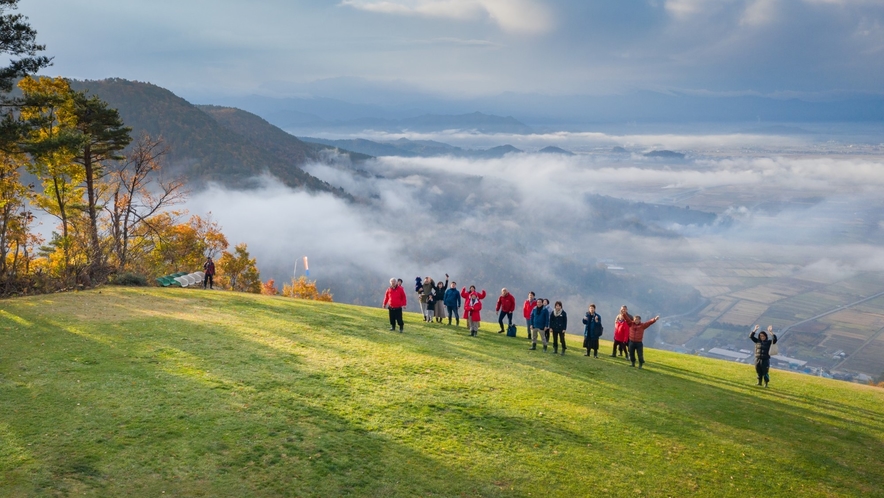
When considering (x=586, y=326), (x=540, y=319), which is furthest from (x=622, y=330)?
(x=540, y=319)

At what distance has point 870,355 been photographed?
14700cm

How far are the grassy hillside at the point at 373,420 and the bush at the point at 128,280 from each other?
8227 mm

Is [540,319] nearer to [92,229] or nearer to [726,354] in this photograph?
[92,229]

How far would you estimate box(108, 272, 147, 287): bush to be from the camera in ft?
97.0

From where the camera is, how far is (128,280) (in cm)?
2973

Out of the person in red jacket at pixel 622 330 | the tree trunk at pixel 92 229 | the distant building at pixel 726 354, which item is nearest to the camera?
the person in red jacket at pixel 622 330

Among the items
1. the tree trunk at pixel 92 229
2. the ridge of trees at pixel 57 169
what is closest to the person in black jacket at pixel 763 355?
the ridge of trees at pixel 57 169

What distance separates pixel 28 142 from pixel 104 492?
66.8 feet

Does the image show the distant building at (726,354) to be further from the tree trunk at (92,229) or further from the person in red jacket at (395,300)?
the tree trunk at (92,229)

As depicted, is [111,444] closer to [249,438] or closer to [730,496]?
[249,438]

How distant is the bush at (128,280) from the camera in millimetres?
29556

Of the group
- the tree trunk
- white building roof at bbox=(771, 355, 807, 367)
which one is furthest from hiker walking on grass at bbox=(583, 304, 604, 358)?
white building roof at bbox=(771, 355, 807, 367)

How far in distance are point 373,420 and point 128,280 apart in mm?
23542

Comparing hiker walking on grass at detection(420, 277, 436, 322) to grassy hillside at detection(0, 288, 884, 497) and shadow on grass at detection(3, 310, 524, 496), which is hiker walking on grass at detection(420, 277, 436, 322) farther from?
shadow on grass at detection(3, 310, 524, 496)
